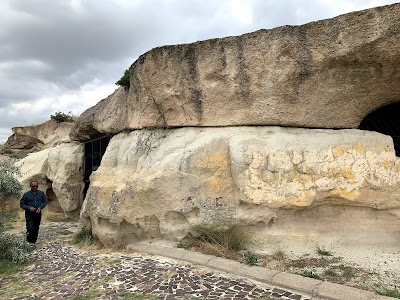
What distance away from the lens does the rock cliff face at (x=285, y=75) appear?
5.66 m

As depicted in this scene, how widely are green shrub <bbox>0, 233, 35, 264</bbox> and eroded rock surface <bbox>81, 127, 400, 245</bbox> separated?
1412mm

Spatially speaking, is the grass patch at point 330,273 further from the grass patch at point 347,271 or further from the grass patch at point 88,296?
the grass patch at point 88,296

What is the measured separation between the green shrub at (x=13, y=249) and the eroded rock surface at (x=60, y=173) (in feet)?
13.6

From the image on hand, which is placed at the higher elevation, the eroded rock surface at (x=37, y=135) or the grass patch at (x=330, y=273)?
the eroded rock surface at (x=37, y=135)

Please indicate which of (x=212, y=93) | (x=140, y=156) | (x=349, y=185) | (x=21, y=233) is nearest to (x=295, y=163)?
(x=349, y=185)

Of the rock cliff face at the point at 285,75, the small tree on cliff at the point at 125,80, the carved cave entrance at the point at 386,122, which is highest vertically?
the small tree on cliff at the point at 125,80

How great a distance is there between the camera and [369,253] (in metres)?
5.82

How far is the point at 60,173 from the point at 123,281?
21.6ft

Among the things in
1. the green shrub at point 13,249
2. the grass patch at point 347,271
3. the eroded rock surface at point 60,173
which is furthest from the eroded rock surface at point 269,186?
the eroded rock surface at point 60,173

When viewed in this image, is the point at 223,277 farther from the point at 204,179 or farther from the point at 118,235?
the point at 118,235

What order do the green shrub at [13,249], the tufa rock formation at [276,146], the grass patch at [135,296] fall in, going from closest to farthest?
the grass patch at [135,296] → the tufa rock formation at [276,146] → the green shrub at [13,249]

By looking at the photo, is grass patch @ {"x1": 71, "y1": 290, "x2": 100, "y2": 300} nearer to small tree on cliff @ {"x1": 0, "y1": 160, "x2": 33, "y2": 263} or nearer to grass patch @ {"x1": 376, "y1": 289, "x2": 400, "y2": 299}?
small tree on cliff @ {"x1": 0, "y1": 160, "x2": 33, "y2": 263}

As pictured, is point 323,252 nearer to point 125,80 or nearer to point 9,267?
point 9,267

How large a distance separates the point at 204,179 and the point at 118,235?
2.01 metres
